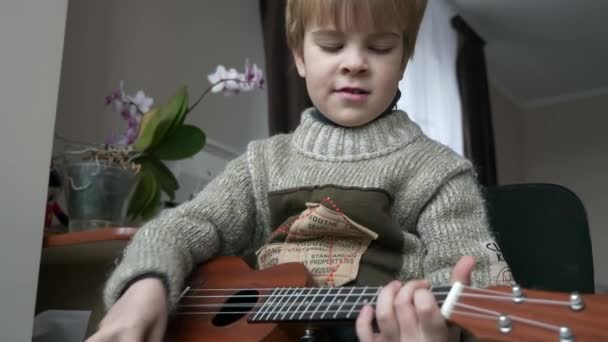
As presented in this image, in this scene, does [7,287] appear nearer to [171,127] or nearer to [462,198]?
[171,127]

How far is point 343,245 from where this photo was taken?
2.25ft

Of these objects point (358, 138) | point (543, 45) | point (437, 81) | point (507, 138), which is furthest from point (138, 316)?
point (507, 138)

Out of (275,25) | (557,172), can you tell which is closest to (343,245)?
(275,25)

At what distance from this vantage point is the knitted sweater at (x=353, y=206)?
0.63 metres

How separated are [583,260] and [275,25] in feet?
3.82

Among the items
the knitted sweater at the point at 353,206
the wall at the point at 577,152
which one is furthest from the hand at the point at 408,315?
the wall at the point at 577,152

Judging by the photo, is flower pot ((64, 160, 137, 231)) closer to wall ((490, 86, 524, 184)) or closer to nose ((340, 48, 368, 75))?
nose ((340, 48, 368, 75))

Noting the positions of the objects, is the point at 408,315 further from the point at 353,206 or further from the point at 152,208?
the point at 152,208

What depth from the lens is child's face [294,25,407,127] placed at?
0.70m

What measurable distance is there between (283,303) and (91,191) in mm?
508

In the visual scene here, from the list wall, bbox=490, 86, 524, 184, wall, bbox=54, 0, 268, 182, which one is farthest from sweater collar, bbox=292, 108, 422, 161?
wall, bbox=490, 86, 524, 184

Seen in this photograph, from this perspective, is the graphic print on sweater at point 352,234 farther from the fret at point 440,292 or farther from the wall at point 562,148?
the wall at point 562,148

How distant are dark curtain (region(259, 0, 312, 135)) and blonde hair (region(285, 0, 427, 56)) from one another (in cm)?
85

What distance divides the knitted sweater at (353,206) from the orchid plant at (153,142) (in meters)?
→ 0.32
